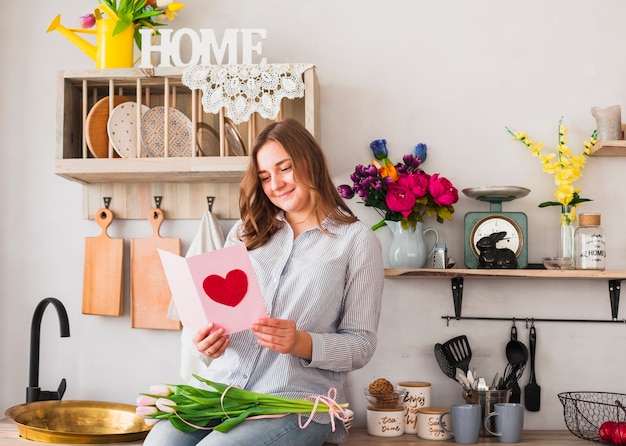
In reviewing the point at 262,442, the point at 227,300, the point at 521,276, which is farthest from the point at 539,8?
the point at 262,442

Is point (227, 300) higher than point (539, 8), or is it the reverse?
point (539, 8)

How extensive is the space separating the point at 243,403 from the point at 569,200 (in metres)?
1.21

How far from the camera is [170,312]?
2.28 metres

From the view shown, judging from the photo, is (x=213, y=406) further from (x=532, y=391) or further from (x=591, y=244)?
(x=591, y=244)

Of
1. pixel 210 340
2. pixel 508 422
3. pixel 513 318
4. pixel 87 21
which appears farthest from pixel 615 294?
pixel 87 21

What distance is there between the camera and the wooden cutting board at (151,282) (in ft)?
7.71

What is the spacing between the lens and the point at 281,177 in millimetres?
1796

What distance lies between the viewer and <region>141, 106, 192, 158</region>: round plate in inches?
86.2

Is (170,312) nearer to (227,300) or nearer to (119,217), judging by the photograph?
(119,217)

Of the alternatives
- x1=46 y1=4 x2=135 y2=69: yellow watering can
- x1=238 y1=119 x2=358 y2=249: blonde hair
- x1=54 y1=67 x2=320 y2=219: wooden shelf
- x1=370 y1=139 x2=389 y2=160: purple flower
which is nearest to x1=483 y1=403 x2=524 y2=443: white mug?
x1=238 y1=119 x2=358 y2=249: blonde hair

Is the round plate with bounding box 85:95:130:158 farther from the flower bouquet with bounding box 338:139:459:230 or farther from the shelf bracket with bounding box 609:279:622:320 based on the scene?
the shelf bracket with bounding box 609:279:622:320

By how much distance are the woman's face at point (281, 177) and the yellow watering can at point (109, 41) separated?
713 mm

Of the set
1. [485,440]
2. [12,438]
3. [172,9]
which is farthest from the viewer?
[172,9]

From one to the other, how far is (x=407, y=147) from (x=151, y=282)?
92 cm
